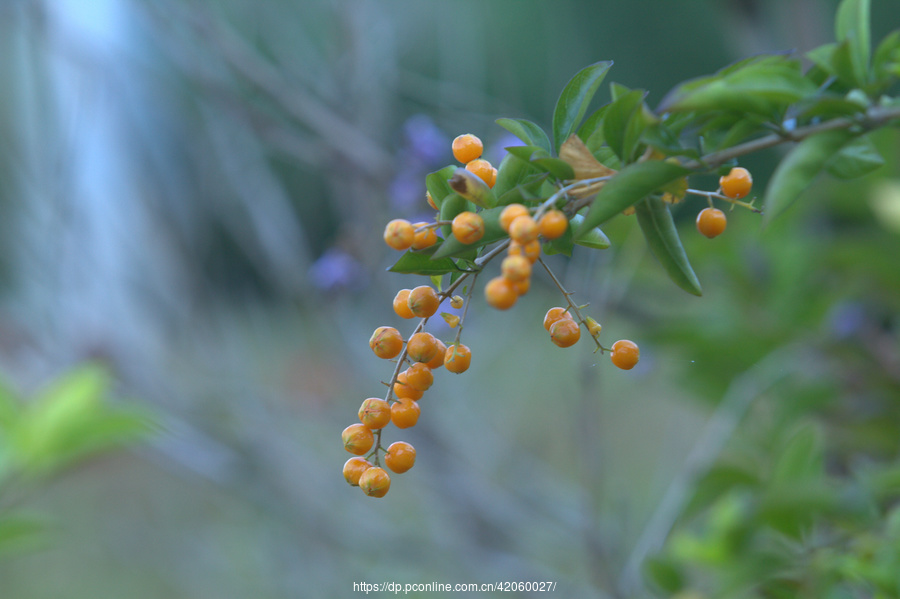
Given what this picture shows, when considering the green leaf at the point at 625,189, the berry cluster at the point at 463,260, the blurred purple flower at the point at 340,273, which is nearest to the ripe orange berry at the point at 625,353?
the berry cluster at the point at 463,260

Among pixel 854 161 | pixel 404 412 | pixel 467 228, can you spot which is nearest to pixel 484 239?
pixel 467 228

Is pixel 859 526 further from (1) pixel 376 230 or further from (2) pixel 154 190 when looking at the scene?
(2) pixel 154 190

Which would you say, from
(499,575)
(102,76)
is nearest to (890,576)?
(499,575)

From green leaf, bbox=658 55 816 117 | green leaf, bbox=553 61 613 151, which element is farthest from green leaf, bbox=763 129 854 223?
green leaf, bbox=553 61 613 151

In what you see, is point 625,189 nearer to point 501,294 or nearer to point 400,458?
point 501,294

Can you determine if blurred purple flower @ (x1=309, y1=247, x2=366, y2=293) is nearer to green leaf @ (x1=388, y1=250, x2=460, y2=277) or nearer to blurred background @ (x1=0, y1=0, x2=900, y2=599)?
blurred background @ (x1=0, y1=0, x2=900, y2=599)

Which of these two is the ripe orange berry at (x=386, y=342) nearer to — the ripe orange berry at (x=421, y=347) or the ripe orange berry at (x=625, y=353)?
the ripe orange berry at (x=421, y=347)
